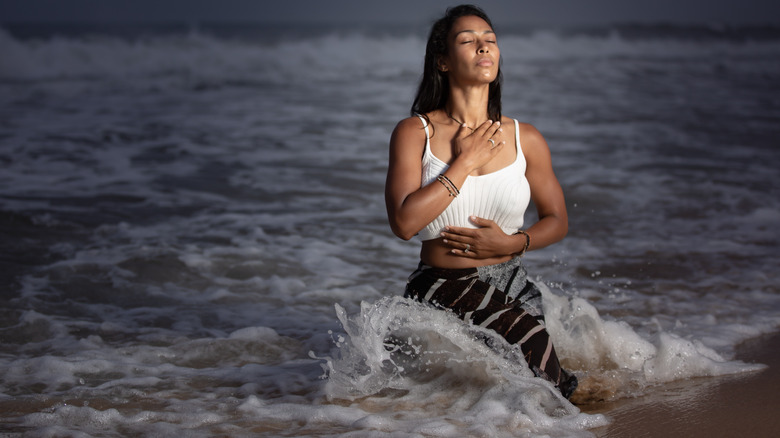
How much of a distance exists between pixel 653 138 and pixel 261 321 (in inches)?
325

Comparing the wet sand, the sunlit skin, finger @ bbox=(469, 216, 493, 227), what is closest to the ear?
the sunlit skin

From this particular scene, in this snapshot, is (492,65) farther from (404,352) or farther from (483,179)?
(404,352)

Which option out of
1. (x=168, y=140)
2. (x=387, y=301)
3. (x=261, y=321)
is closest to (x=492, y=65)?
(x=387, y=301)

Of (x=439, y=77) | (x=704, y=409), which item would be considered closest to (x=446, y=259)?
(x=439, y=77)

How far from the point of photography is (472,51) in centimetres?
318

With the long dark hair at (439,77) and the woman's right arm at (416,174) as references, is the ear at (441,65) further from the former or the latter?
the woman's right arm at (416,174)

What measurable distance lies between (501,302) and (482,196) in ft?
1.39

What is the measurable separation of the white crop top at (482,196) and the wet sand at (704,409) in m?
0.85

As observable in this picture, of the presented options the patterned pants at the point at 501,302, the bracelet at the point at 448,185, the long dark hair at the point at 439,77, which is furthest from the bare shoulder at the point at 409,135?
the patterned pants at the point at 501,302

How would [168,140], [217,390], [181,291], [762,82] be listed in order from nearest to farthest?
[217,390], [181,291], [168,140], [762,82]

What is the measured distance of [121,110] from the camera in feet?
46.9

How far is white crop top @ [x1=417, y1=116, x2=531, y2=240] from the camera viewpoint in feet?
10.4

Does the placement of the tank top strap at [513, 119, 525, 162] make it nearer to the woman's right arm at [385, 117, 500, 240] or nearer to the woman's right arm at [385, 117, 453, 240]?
the woman's right arm at [385, 117, 500, 240]

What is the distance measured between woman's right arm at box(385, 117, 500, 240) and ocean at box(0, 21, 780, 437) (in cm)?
40
